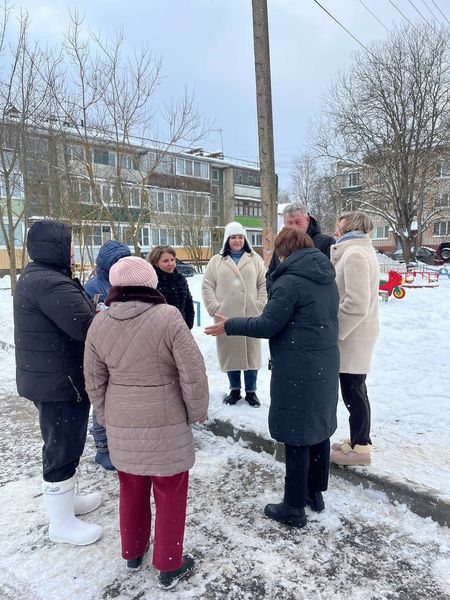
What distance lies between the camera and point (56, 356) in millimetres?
2498

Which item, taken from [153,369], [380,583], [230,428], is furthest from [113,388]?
[230,428]

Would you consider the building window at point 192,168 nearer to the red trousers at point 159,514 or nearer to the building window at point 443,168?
the building window at point 443,168

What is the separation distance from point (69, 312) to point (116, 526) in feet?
4.69

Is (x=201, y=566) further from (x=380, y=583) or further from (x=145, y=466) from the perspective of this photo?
(x=380, y=583)

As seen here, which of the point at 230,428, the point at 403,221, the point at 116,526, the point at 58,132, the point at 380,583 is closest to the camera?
the point at 380,583

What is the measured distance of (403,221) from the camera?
21.9m

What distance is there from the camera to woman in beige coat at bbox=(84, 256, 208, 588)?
2.08 m

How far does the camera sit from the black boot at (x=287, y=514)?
2.68 metres

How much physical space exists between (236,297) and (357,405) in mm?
1664

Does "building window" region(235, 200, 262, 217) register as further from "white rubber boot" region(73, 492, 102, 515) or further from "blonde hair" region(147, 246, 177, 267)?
"white rubber boot" region(73, 492, 102, 515)

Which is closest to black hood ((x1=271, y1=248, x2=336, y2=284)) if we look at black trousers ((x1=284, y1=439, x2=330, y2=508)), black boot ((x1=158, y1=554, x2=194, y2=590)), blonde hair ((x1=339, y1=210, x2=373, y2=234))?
blonde hair ((x1=339, y1=210, x2=373, y2=234))

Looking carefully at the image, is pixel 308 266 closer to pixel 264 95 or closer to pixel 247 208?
pixel 264 95

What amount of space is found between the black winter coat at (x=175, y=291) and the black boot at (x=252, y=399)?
96 cm

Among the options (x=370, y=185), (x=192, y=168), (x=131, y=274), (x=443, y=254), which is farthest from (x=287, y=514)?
(x=192, y=168)
